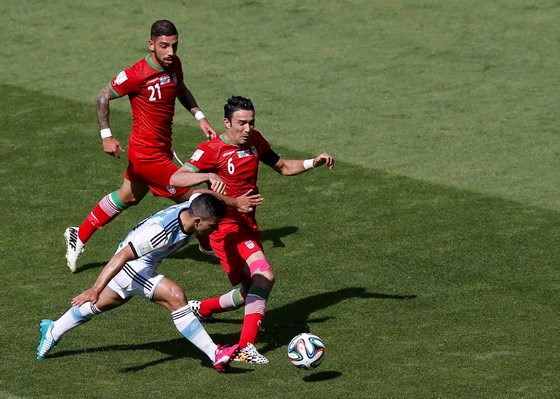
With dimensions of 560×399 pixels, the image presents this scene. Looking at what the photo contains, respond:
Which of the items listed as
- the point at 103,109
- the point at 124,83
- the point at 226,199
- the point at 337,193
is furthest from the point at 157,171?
the point at 337,193

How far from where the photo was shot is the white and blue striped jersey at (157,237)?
11977 millimetres

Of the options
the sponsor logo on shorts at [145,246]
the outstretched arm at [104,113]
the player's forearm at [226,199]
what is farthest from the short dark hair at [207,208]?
the outstretched arm at [104,113]

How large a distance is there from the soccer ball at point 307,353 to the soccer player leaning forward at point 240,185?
86 cm

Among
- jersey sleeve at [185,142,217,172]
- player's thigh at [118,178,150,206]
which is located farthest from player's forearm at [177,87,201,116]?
jersey sleeve at [185,142,217,172]

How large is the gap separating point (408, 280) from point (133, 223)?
4370mm

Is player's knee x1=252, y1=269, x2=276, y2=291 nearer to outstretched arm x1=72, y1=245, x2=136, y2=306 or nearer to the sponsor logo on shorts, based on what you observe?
the sponsor logo on shorts

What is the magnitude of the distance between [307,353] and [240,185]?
2238 mm

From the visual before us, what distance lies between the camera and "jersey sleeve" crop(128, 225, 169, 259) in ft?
39.2

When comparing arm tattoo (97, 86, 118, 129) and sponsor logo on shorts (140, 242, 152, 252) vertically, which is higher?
arm tattoo (97, 86, 118, 129)

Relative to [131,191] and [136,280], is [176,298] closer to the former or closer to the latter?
[136,280]

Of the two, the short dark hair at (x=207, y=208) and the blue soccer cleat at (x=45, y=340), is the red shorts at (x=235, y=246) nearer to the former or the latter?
the short dark hair at (x=207, y=208)

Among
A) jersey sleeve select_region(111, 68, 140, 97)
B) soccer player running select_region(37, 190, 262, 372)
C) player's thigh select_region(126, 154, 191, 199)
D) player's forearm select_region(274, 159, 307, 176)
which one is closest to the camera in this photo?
soccer player running select_region(37, 190, 262, 372)

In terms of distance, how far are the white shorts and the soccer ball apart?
1576mm

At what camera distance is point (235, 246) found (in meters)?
13.0
